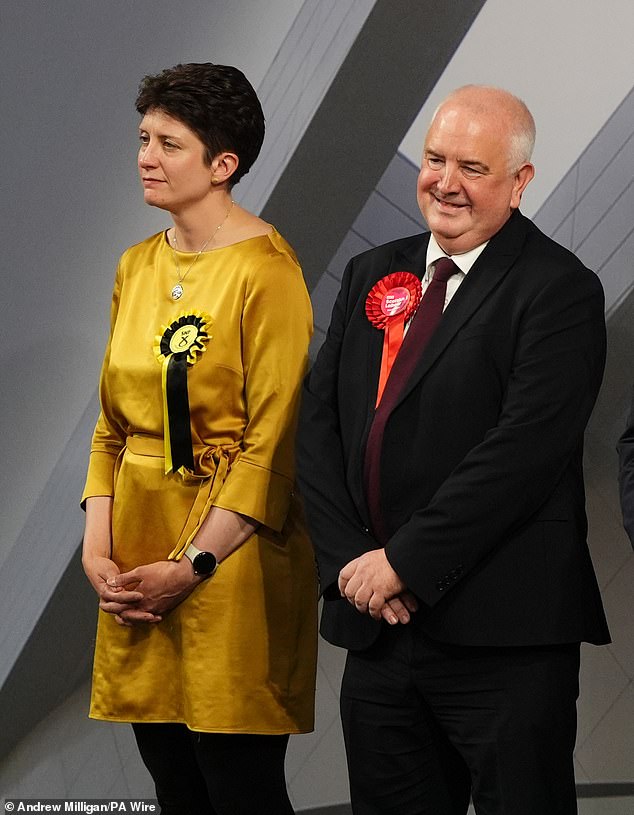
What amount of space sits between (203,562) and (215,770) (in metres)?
0.42

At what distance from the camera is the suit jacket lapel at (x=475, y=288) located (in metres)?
2.14

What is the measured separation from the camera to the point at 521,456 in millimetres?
2027

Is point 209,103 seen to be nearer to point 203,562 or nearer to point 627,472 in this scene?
point 203,562

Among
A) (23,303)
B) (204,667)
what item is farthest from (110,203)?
(204,667)

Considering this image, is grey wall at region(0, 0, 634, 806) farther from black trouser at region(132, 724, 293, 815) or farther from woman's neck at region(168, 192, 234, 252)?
black trouser at region(132, 724, 293, 815)

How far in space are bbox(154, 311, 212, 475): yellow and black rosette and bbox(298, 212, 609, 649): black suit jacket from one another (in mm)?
315

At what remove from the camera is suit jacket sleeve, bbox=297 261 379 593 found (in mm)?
2152

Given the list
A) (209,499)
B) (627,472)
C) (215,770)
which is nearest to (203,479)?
(209,499)

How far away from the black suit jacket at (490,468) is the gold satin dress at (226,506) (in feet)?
0.71

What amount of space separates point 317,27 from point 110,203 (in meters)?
0.97

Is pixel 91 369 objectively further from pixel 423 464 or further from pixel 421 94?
pixel 423 464

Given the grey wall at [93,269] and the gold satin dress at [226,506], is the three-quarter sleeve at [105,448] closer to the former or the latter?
the gold satin dress at [226,506]

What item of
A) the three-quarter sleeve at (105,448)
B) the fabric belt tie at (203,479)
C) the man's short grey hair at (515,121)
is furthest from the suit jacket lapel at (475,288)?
the three-quarter sleeve at (105,448)

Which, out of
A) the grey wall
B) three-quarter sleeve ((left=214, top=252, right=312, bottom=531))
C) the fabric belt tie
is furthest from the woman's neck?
the grey wall
